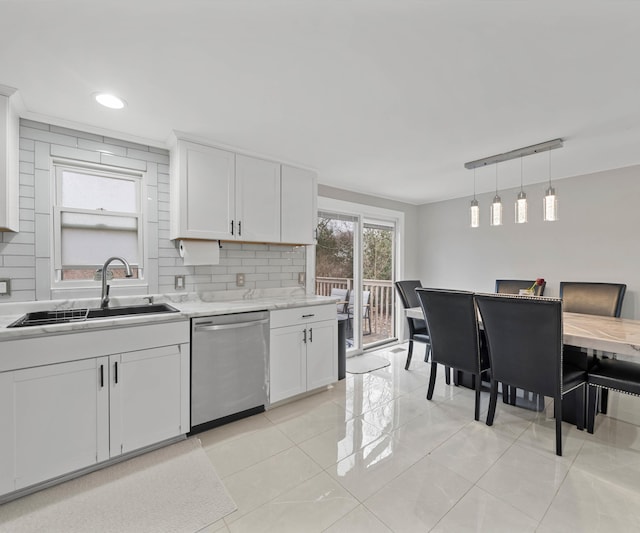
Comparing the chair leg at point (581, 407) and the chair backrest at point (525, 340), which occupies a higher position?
the chair backrest at point (525, 340)

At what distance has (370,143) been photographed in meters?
2.58

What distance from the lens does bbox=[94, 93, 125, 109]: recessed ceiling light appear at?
1.85m

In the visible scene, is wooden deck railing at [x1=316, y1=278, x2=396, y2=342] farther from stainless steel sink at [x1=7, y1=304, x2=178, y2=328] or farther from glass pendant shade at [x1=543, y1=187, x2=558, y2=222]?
stainless steel sink at [x1=7, y1=304, x2=178, y2=328]

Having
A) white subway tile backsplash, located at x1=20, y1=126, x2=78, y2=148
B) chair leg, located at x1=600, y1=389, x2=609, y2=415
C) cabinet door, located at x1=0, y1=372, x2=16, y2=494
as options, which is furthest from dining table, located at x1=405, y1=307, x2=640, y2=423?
white subway tile backsplash, located at x1=20, y1=126, x2=78, y2=148

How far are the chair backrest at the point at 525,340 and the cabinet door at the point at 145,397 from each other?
7.53 ft

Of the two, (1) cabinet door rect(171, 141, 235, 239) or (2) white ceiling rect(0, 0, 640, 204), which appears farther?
(1) cabinet door rect(171, 141, 235, 239)

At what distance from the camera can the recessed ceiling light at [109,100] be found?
6.06ft

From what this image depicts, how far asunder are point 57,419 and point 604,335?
3.42m

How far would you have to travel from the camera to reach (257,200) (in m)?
2.81

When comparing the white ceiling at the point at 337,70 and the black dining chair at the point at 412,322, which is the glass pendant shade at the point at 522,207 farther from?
the black dining chair at the point at 412,322

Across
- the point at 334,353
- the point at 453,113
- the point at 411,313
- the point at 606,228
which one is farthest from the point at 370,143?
the point at 606,228

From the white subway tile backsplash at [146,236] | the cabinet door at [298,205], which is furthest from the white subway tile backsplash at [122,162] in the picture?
the cabinet door at [298,205]

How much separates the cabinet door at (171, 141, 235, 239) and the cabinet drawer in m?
0.84

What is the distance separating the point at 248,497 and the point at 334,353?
5.00 ft
